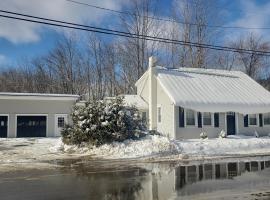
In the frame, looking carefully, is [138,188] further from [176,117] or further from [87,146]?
[176,117]

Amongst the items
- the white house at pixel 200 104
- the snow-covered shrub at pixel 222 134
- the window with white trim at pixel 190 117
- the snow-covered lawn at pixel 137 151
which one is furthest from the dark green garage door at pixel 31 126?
the snow-covered shrub at pixel 222 134

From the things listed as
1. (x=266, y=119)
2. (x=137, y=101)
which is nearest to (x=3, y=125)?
(x=137, y=101)

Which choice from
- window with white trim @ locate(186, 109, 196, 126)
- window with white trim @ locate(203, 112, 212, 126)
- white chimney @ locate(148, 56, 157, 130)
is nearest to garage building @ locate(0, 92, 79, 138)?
white chimney @ locate(148, 56, 157, 130)

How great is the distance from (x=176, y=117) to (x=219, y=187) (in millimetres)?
19346

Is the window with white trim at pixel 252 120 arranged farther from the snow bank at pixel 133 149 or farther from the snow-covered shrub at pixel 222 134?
the snow bank at pixel 133 149

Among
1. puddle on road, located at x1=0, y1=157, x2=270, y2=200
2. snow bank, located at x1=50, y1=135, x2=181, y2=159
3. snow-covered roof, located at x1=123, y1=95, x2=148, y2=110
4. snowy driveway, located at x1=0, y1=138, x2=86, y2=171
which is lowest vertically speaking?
puddle on road, located at x1=0, y1=157, x2=270, y2=200

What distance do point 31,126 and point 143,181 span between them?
26.0m

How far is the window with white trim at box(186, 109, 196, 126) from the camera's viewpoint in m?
31.9

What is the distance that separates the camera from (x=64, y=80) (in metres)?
61.3

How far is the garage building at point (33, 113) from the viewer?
36.5 meters

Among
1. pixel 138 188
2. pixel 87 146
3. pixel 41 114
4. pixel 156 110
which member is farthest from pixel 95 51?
pixel 138 188

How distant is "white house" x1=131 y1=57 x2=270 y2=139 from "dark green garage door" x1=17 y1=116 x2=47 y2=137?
10301 mm

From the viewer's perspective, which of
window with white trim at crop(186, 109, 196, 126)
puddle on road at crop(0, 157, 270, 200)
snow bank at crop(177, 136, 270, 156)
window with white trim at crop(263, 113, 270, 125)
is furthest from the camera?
window with white trim at crop(263, 113, 270, 125)

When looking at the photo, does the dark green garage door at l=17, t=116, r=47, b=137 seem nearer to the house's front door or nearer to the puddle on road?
the house's front door
